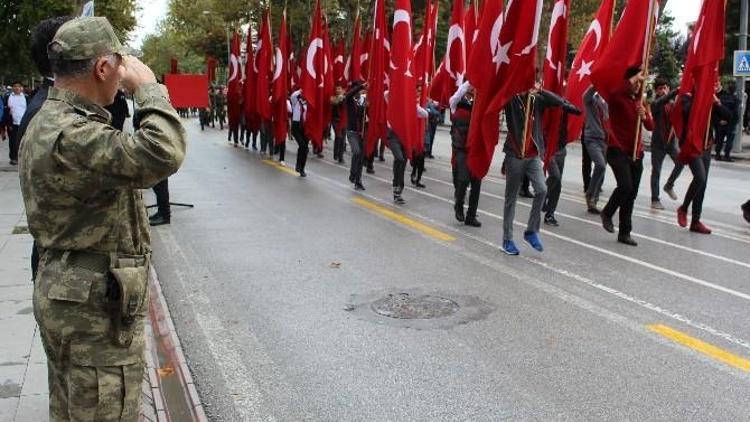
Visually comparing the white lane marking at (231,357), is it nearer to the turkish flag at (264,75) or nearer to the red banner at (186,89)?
the red banner at (186,89)

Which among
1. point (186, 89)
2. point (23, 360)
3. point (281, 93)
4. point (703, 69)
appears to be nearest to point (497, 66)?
point (703, 69)

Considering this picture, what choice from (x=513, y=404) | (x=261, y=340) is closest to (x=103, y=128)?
(x=513, y=404)

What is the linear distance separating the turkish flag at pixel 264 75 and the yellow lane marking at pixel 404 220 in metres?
8.61

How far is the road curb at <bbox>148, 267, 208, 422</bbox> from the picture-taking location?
417 cm

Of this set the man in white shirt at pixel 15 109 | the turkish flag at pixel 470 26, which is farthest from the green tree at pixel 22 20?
the turkish flag at pixel 470 26

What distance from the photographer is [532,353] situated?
5059 mm

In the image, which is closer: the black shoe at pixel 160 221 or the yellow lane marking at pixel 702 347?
the yellow lane marking at pixel 702 347

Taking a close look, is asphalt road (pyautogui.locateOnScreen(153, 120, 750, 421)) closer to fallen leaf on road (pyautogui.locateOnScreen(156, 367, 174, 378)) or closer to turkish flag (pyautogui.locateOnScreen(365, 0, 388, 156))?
fallen leaf on road (pyautogui.locateOnScreen(156, 367, 174, 378))

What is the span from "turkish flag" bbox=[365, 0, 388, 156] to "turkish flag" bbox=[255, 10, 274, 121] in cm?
682

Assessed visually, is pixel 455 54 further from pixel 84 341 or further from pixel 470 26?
pixel 84 341

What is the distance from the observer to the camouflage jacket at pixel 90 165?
7.66 feet

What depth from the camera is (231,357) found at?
16.6 ft

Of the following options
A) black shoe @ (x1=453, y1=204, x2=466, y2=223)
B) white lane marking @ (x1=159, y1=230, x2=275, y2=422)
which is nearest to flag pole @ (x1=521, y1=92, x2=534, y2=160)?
black shoe @ (x1=453, y1=204, x2=466, y2=223)

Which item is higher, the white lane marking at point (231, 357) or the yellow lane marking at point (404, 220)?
the yellow lane marking at point (404, 220)
